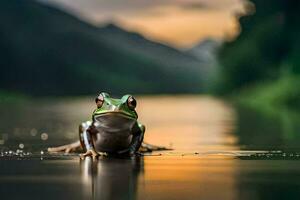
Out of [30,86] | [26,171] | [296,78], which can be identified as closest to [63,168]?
[26,171]

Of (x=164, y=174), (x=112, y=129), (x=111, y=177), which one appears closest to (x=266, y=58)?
(x=112, y=129)

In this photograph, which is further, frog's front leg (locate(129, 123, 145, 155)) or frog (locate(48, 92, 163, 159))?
frog's front leg (locate(129, 123, 145, 155))

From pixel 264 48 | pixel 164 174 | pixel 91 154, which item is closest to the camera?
pixel 164 174

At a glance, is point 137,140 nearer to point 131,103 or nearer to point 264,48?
point 131,103

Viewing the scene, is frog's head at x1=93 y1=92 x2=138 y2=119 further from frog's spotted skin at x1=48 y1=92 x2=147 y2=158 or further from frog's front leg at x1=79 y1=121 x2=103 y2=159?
frog's front leg at x1=79 y1=121 x2=103 y2=159

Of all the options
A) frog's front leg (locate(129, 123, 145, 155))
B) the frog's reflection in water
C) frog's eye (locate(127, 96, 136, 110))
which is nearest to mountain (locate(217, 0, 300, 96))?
frog's front leg (locate(129, 123, 145, 155))

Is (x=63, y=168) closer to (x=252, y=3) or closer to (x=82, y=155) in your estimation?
(x=82, y=155)

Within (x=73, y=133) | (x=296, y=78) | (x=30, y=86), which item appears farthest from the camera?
(x=30, y=86)
